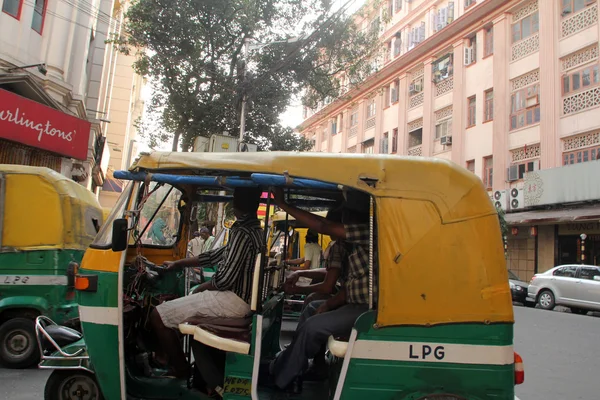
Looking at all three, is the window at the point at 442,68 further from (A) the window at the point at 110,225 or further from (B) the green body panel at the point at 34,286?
(A) the window at the point at 110,225

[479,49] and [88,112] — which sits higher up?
[479,49]

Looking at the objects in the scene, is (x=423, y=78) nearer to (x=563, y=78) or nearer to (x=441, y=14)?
(x=441, y=14)

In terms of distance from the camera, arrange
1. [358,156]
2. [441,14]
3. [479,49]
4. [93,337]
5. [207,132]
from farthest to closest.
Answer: [441,14] < [479,49] < [207,132] < [93,337] < [358,156]

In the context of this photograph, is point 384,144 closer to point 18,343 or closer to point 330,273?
point 18,343

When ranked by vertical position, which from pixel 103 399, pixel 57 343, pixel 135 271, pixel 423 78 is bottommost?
pixel 103 399

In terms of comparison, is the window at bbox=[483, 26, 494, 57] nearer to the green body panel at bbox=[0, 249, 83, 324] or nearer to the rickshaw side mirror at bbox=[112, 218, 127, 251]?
the green body panel at bbox=[0, 249, 83, 324]

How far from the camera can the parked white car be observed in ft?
46.5

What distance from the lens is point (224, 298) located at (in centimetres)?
370

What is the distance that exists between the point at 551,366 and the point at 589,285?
8466 mm

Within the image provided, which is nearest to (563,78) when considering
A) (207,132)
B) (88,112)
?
(207,132)

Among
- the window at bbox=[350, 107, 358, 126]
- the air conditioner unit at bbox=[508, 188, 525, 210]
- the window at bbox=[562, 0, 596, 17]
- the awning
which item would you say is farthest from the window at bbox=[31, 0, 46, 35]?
the window at bbox=[350, 107, 358, 126]

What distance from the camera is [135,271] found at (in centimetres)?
418

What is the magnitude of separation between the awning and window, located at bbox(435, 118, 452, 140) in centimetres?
681

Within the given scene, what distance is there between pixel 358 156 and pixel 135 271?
7.28ft
